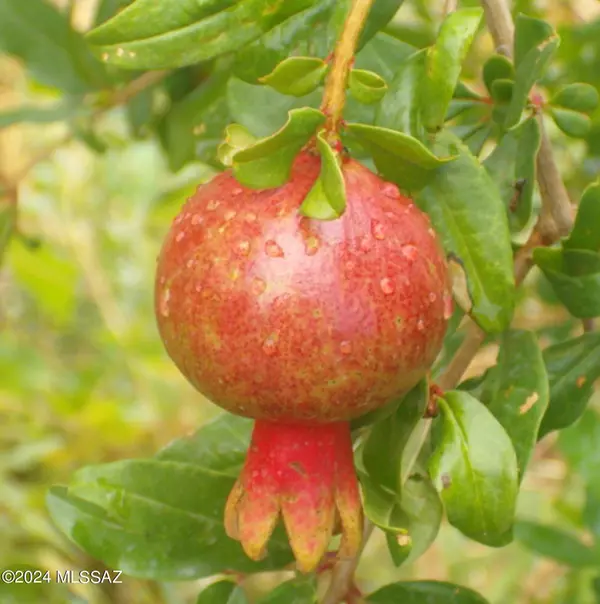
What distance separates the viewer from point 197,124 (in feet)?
2.90

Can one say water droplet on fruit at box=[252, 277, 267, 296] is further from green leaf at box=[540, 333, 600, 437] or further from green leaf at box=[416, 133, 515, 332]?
green leaf at box=[540, 333, 600, 437]

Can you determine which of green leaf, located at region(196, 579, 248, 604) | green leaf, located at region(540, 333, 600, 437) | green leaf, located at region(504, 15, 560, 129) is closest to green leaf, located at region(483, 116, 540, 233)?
green leaf, located at region(504, 15, 560, 129)

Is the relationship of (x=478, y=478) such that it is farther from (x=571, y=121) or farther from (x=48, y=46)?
(x=48, y=46)

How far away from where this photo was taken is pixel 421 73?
586mm

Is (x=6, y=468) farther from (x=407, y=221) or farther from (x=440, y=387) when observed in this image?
(x=407, y=221)

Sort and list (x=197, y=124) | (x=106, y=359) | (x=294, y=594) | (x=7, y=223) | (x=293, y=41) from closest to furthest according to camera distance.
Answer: (x=293, y=41), (x=294, y=594), (x=197, y=124), (x=7, y=223), (x=106, y=359)

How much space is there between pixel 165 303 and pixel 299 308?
0.30 ft

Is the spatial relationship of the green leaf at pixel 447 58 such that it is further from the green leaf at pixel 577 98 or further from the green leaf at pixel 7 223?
the green leaf at pixel 7 223

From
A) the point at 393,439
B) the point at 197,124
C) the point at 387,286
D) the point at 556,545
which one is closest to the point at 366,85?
the point at 387,286

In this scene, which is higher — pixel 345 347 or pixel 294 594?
pixel 345 347

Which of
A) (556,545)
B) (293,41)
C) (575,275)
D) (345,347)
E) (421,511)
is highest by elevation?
(293,41)

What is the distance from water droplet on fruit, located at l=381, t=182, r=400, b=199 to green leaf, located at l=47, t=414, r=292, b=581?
31cm

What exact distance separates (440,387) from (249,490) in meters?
0.18

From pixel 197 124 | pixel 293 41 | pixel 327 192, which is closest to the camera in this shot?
pixel 327 192
